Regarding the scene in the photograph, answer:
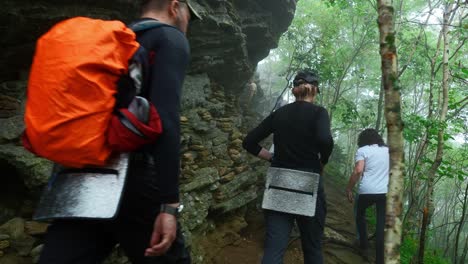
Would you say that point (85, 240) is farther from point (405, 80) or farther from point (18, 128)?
point (405, 80)

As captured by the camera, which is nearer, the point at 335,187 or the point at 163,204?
the point at 163,204

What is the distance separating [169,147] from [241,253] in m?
4.53

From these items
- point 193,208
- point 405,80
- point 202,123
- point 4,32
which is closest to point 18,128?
point 4,32

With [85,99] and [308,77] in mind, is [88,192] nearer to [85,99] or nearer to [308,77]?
[85,99]

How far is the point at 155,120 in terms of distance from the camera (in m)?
1.73

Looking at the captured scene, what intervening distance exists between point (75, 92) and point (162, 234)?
85 cm

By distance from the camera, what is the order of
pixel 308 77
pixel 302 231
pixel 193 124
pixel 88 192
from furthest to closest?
pixel 193 124 < pixel 308 77 < pixel 302 231 < pixel 88 192

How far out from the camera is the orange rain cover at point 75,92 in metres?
1.54

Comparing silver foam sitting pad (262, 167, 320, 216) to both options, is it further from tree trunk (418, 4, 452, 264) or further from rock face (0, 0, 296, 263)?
tree trunk (418, 4, 452, 264)

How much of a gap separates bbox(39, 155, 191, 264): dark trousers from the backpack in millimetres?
239

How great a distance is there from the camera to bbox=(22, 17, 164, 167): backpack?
1.54m

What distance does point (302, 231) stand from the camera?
369cm

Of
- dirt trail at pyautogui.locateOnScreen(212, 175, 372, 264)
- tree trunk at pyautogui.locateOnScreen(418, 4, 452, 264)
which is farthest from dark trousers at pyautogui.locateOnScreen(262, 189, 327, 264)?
tree trunk at pyautogui.locateOnScreen(418, 4, 452, 264)

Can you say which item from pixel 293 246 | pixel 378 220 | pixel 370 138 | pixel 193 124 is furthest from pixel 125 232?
pixel 370 138
